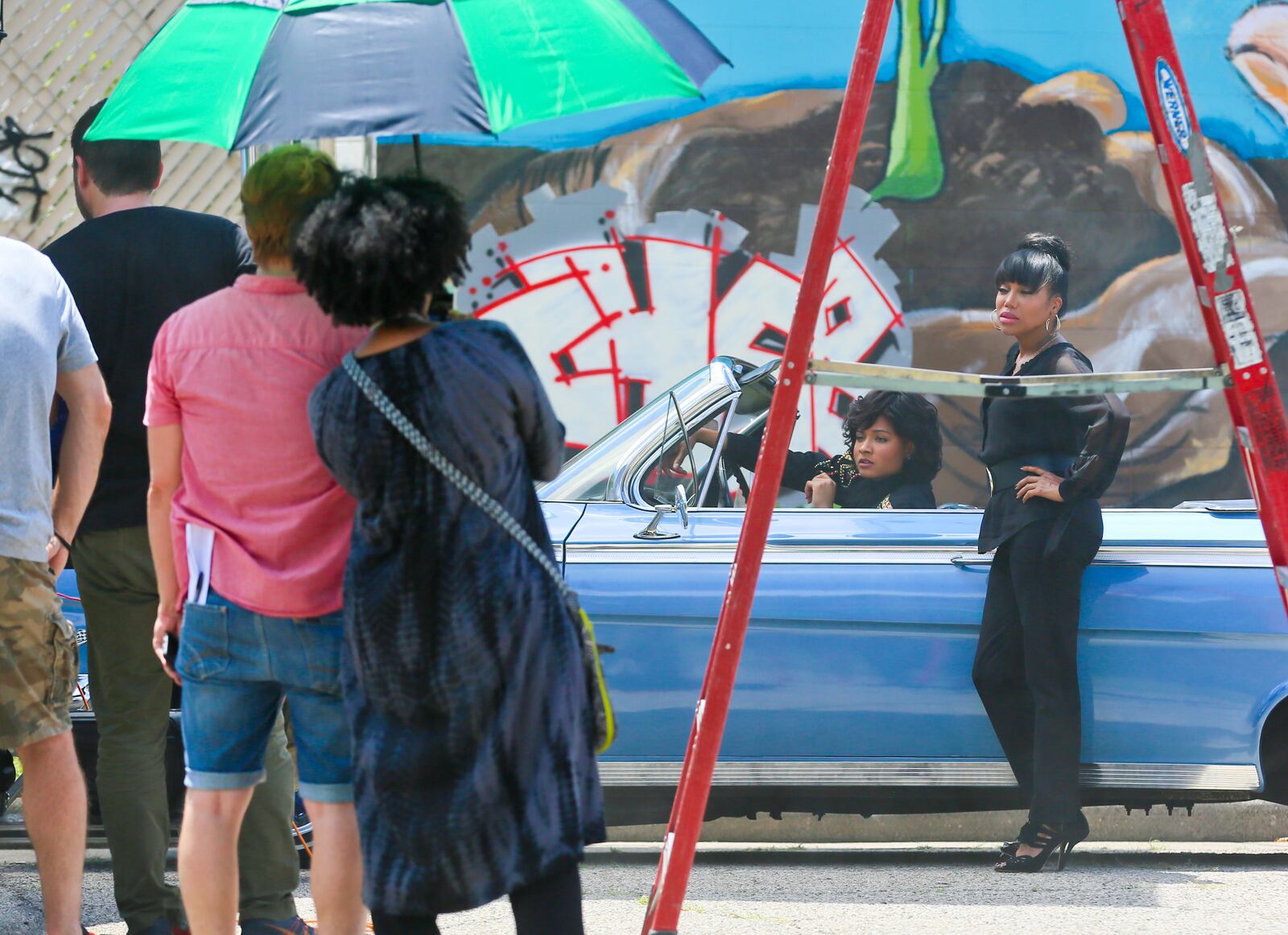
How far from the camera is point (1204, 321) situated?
107 inches

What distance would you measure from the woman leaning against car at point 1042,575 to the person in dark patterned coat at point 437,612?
7.87 feet

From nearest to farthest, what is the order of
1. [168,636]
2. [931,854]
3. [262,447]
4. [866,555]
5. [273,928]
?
[262,447], [168,636], [273,928], [866,555], [931,854]

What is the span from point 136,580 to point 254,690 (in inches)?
30.2

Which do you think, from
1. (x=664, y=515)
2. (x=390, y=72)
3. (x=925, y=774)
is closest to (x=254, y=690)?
(x=390, y=72)

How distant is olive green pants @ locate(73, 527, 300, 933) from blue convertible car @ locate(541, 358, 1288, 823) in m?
1.35

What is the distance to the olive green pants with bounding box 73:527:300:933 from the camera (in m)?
3.41

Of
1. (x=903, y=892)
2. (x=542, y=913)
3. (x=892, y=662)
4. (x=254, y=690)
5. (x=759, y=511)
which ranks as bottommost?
(x=903, y=892)

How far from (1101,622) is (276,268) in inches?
112

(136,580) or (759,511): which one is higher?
(759,511)

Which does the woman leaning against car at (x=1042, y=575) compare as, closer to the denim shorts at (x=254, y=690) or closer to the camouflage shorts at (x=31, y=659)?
the denim shorts at (x=254, y=690)

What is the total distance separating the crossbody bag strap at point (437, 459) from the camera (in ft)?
8.04

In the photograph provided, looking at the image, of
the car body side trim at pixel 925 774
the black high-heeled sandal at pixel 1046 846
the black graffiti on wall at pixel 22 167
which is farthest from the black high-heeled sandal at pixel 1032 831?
the black graffiti on wall at pixel 22 167

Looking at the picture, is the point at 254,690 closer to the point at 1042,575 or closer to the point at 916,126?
the point at 1042,575

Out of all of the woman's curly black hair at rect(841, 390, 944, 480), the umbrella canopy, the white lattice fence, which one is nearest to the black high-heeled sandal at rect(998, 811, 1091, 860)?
the woman's curly black hair at rect(841, 390, 944, 480)
